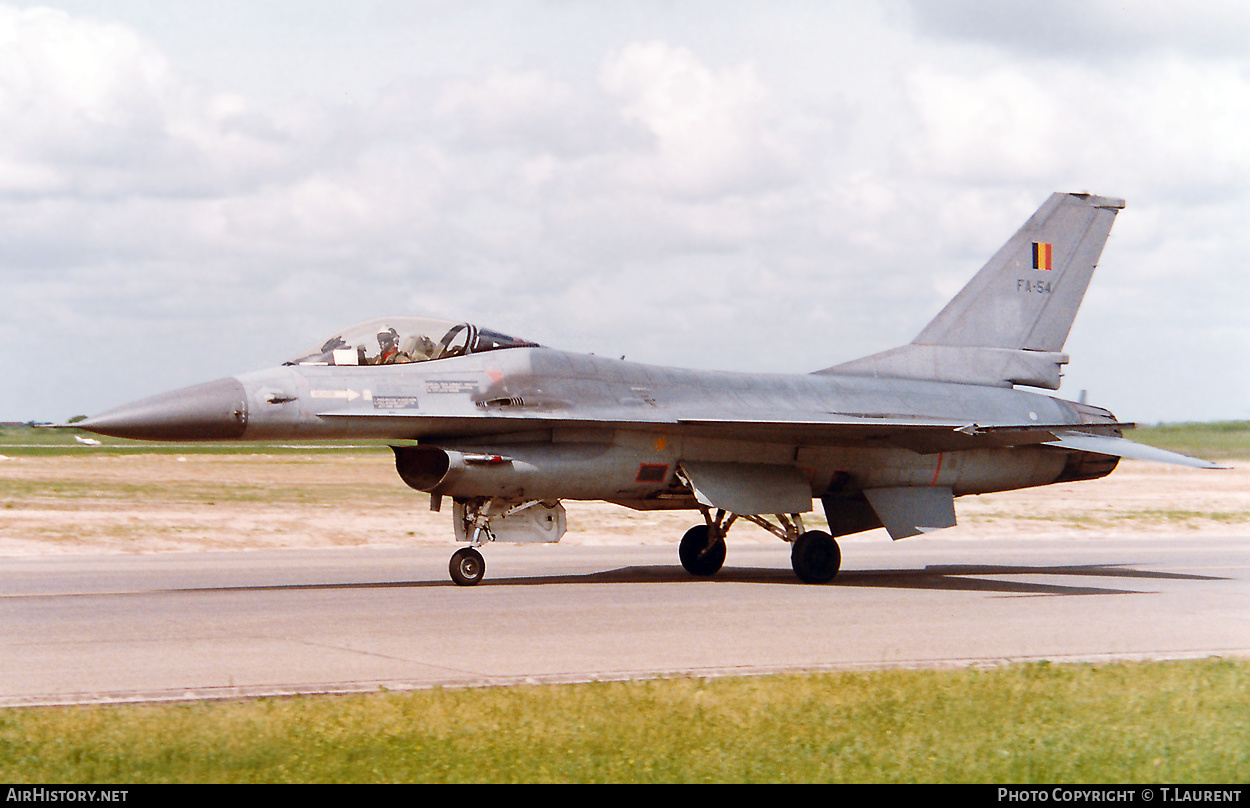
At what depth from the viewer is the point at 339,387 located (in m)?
14.5

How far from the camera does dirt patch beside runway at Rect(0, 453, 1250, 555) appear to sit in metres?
24.3

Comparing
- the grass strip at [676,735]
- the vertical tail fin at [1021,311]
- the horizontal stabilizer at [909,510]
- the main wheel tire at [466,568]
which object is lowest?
the grass strip at [676,735]

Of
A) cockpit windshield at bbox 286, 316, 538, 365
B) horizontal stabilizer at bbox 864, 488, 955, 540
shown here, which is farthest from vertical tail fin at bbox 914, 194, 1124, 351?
cockpit windshield at bbox 286, 316, 538, 365

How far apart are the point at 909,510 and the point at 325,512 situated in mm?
15649

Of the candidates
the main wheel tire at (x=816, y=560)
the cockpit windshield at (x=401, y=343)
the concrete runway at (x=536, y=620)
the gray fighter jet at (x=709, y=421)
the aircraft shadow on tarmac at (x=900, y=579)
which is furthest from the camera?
the main wheel tire at (x=816, y=560)

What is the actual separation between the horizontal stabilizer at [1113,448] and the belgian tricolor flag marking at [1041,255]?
3029 millimetres

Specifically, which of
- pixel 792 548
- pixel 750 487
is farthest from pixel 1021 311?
pixel 750 487

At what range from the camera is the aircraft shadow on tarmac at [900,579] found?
51.9 feet

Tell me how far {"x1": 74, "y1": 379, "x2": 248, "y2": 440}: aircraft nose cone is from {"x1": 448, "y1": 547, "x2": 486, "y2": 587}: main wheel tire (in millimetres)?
3048

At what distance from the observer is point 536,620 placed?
12.1m

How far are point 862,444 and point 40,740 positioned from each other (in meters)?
12.8

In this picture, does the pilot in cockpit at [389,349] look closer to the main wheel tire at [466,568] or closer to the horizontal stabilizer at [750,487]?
the main wheel tire at [466,568]

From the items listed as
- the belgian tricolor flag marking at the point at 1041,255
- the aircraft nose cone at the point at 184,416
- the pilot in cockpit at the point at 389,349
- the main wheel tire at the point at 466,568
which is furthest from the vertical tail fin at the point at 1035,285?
the aircraft nose cone at the point at 184,416
